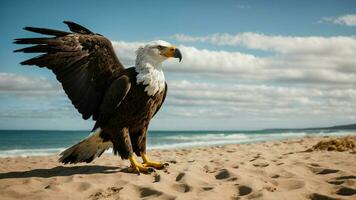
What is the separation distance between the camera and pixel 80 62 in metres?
4.73

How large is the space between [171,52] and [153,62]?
322mm

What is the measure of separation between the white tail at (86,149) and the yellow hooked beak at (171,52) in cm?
143

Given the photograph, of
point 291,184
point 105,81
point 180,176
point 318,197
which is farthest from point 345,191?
point 105,81

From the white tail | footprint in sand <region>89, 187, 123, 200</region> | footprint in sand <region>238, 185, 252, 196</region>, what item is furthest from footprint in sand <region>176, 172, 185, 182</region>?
the white tail

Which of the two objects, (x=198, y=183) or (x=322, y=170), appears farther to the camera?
(x=322, y=170)

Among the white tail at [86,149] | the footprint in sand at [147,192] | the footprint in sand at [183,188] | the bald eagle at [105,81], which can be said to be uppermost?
the bald eagle at [105,81]

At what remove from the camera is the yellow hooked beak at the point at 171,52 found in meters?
5.06

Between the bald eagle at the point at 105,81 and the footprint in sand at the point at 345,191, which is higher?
the bald eagle at the point at 105,81

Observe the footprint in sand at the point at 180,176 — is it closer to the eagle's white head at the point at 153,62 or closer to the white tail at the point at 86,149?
the eagle's white head at the point at 153,62

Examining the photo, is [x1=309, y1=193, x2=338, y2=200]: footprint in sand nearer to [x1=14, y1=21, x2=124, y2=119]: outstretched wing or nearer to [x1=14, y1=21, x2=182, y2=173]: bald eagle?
[x1=14, y1=21, x2=182, y2=173]: bald eagle

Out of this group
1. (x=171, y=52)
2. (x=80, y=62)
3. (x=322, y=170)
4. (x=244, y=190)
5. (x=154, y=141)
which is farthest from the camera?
(x=154, y=141)

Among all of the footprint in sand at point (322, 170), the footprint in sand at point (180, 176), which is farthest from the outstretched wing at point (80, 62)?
the footprint in sand at point (322, 170)

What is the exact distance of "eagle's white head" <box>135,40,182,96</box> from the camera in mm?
4754

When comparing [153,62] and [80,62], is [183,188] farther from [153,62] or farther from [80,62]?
[80,62]
